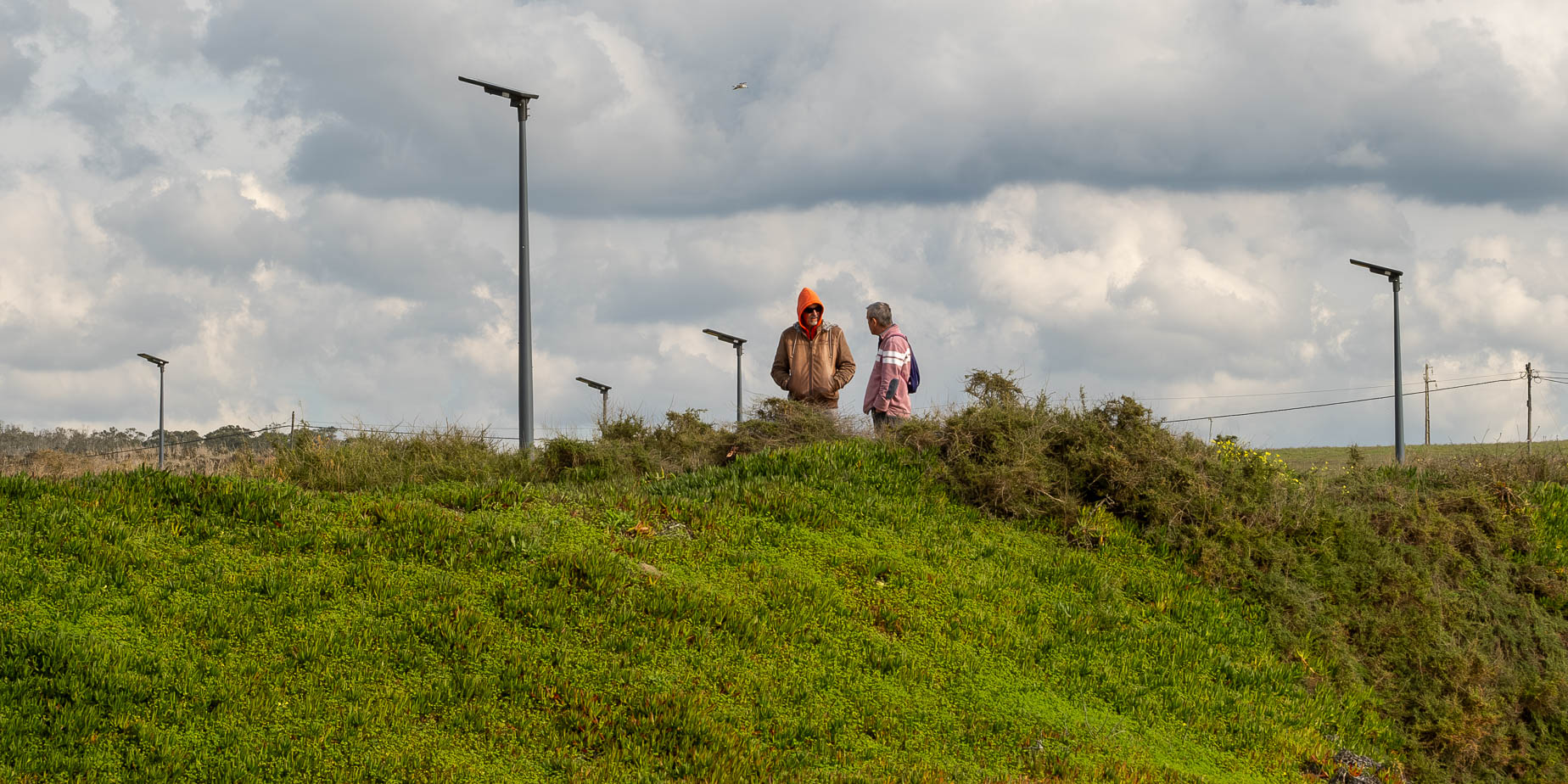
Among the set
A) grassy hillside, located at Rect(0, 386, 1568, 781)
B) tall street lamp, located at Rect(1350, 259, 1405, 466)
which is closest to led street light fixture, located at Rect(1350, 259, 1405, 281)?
tall street lamp, located at Rect(1350, 259, 1405, 466)

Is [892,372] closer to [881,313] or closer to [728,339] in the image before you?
[881,313]

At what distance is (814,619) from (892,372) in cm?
573

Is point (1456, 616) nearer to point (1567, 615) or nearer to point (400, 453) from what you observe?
point (1567, 615)

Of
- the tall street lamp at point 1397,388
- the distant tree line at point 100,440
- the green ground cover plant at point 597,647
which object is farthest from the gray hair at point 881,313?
the distant tree line at point 100,440

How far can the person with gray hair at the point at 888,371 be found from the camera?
14117 millimetres

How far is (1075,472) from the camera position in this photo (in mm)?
12430

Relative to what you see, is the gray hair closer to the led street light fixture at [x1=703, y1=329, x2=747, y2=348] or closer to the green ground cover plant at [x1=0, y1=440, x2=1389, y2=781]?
the green ground cover plant at [x1=0, y1=440, x2=1389, y2=781]

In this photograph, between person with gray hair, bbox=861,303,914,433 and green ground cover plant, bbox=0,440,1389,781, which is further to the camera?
person with gray hair, bbox=861,303,914,433

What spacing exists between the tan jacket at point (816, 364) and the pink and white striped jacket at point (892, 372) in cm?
58

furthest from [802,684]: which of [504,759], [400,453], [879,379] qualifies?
[400,453]

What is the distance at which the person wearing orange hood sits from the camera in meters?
14.8

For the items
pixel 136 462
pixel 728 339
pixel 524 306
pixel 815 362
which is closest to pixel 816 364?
pixel 815 362

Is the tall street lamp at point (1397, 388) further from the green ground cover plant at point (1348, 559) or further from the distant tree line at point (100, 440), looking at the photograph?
the distant tree line at point (100, 440)

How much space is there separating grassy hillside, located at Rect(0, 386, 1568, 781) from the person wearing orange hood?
0.68m
